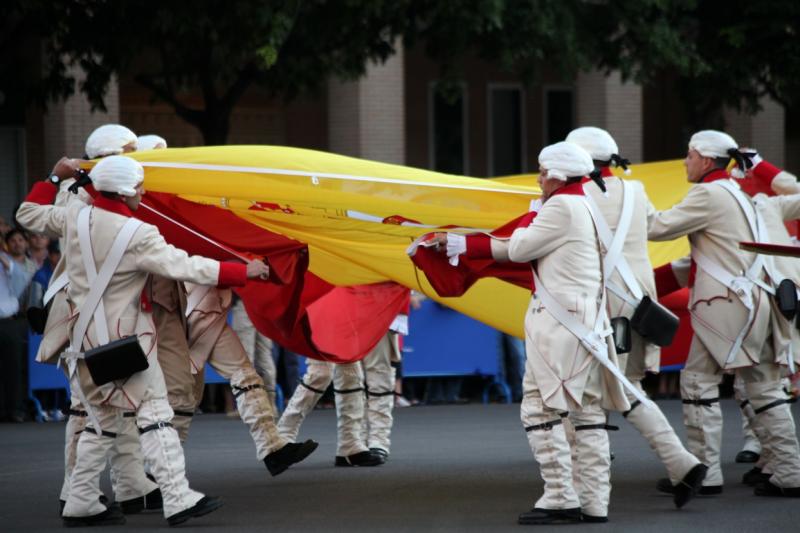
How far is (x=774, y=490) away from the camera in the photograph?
9578mm

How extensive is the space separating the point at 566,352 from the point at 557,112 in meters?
21.3

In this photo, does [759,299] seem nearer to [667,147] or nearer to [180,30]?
[180,30]

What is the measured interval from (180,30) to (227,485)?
7.11 m

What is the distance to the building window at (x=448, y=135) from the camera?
27.8m

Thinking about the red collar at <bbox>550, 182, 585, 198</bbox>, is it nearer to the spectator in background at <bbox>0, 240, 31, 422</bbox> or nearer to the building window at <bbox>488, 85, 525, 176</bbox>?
the spectator in background at <bbox>0, 240, 31, 422</bbox>

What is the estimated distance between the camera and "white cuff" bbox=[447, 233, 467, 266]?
342 inches

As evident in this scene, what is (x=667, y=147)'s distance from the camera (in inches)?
1204

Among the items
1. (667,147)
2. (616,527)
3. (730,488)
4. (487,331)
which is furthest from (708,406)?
(667,147)

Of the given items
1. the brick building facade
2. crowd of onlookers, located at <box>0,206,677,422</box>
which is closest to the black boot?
crowd of onlookers, located at <box>0,206,677,422</box>

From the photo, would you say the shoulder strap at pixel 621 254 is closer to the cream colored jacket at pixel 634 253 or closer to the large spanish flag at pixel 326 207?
the cream colored jacket at pixel 634 253

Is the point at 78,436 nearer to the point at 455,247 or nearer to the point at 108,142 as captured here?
the point at 108,142

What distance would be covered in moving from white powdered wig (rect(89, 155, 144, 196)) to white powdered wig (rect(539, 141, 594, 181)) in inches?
94.5

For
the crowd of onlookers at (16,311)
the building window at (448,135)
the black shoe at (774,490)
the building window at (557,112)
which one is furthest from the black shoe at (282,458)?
the building window at (557,112)

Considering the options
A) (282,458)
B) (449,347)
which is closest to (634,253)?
(282,458)
